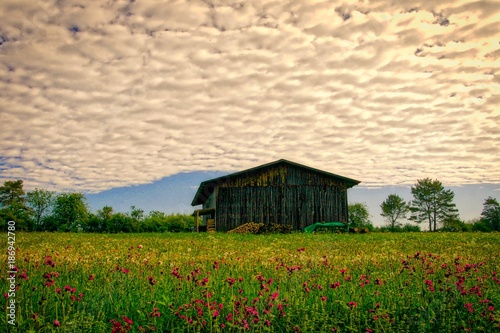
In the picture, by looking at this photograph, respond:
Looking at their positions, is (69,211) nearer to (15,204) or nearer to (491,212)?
(15,204)

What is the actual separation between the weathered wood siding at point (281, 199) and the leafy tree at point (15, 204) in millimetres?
20766

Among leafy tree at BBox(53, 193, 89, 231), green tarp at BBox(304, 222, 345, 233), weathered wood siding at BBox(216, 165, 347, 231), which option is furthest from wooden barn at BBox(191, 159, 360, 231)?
leafy tree at BBox(53, 193, 89, 231)

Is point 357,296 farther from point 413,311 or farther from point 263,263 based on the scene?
point 263,263

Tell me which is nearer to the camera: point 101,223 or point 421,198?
point 101,223

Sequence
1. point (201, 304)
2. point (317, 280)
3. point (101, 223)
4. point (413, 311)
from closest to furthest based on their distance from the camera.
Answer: point (201, 304), point (413, 311), point (317, 280), point (101, 223)

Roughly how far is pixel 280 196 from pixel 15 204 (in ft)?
93.2

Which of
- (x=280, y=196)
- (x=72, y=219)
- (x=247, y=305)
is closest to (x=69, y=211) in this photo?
(x=72, y=219)

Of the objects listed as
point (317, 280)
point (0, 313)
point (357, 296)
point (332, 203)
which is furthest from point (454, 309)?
point (332, 203)

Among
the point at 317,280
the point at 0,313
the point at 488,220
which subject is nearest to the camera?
the point at 0,313

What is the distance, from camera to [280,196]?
30.6 meters

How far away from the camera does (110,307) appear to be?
473 centimetres

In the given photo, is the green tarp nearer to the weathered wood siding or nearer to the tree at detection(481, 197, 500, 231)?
the weathered wood siding

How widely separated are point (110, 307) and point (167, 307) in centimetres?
78

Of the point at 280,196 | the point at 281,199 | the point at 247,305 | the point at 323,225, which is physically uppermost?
the point at 280,196
